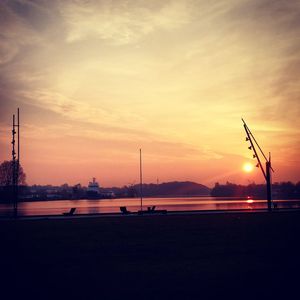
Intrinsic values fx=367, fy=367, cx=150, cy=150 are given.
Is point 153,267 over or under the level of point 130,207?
over

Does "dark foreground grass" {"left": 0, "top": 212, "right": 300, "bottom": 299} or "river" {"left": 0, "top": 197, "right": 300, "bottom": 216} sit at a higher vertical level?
"dark foreground grass" {"left": 0, "top": 212, "right": 300, "bottom": 299}

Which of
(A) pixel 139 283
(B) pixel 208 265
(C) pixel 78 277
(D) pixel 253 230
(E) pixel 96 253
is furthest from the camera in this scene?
(D) pixel 253 230

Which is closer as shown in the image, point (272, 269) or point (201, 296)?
point (201, 296)

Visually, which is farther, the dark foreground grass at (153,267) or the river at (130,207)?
the river at (130,207)

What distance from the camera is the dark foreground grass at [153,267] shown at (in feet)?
33.9

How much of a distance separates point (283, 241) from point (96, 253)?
9589mm

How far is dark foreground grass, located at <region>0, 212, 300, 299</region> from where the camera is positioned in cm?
1033

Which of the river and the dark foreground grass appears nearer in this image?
the dark foreground grass

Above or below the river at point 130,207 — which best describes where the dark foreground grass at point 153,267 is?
above

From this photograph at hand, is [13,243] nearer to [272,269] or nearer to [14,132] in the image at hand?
[272,269]

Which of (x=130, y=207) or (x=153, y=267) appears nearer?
(x=153, y=267)

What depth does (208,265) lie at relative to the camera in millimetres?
13617

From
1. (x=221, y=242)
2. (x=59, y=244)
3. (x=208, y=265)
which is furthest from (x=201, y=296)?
(x=59, y=244)

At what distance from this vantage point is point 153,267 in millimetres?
13328
